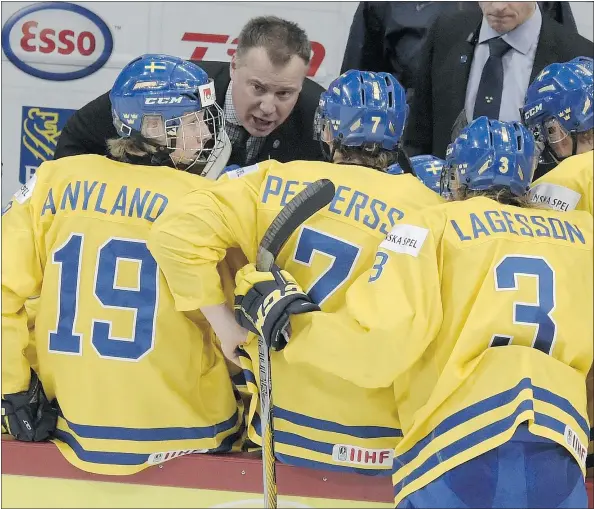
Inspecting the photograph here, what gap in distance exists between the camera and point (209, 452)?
2.00 metres

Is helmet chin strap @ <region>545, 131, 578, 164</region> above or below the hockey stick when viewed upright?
above

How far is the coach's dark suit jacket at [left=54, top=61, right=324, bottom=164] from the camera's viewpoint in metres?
2.43

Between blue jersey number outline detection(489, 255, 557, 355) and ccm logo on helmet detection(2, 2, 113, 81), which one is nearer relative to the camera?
blue jersey number outline detection(489, 255, 557, 355)

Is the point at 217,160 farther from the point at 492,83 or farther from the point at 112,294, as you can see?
the point at 492,83

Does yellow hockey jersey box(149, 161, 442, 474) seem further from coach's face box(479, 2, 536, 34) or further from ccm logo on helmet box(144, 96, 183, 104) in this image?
coach's face box(479, 2, 536, 34)

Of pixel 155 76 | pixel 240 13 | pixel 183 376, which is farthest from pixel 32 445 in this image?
pixel 240 13

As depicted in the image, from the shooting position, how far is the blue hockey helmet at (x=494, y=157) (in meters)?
1.66

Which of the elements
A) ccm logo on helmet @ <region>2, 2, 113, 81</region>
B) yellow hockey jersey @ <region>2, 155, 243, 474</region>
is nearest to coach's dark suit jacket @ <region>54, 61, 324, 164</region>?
ccm logo on helmet @ <region>2, 2, 113, 81</region>

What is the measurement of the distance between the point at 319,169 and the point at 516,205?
402 mm

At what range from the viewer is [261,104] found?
2379 mm

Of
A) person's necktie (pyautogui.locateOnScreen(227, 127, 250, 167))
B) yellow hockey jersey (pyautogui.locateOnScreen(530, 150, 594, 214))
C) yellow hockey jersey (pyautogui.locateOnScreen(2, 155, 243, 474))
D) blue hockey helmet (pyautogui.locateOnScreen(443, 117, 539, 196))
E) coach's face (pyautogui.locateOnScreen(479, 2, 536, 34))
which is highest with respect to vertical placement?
coach's face (pyautogui.locateOnScreen(479, 2, 536, 34))

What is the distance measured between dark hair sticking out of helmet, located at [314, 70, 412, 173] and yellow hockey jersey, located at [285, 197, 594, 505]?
0.24 metres

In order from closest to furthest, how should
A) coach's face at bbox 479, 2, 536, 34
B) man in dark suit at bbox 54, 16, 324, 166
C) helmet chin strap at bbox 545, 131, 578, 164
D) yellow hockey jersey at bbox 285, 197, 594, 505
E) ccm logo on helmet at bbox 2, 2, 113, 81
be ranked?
yellow hockey jersey at bbox 285, 197, 594, 505
helmet chin strap at bbox 545, 131, 578, 164
man in dark suit at bbox 54, 16, 324, 166
coach's face at bbox 479, 2, 536, 34
ccm logo on helmet at bbox 2, 2, 113, 81

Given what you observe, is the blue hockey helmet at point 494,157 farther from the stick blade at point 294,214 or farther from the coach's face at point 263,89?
the coach's face at point 263,89
